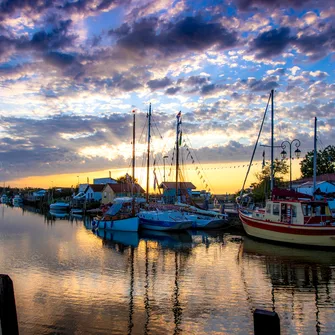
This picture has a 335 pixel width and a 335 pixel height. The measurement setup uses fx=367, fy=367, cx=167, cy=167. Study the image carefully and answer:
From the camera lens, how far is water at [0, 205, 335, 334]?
12.1 metres

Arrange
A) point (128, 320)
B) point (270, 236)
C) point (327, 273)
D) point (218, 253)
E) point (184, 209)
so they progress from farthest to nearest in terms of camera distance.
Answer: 1. point (184, 209)
2. point (270, 236)
3. point (218, 253)
4. point (327, 273)
5. point (128, 320)

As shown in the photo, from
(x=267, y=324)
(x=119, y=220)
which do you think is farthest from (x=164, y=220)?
(x=267, y=324)

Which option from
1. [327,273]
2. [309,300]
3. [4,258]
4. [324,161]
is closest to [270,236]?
[327,273]

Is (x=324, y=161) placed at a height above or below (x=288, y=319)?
above

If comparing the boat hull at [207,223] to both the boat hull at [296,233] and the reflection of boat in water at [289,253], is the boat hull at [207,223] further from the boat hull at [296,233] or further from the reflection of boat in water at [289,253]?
the reflection of boat in water at [289,253]

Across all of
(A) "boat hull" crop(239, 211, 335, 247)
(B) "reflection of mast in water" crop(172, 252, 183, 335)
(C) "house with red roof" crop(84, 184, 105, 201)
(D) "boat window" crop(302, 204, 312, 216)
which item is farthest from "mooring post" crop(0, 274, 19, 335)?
(C) "house with red roof" crop(84, 184, 105, 201)

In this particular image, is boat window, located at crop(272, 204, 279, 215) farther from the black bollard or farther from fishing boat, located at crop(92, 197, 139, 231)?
the black bollard

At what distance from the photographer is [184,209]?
44938mm

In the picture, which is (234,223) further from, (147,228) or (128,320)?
(128,320)

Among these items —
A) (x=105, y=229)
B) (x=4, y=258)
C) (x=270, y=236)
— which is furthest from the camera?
(x=105, y=229)

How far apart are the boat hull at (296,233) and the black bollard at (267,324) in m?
22.7

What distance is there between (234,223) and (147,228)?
32.8ft

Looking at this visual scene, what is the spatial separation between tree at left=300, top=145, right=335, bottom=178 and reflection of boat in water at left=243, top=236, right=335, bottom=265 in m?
47.4

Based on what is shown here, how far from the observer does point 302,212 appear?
28.3 metres
